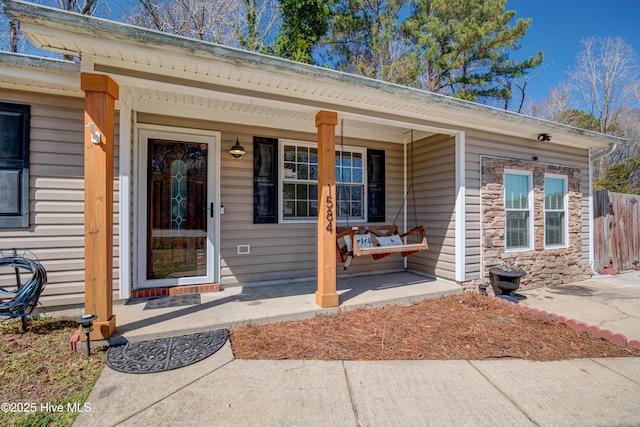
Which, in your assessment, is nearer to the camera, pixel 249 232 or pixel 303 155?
pixel 249 232

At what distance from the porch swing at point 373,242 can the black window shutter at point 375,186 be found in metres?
0.26

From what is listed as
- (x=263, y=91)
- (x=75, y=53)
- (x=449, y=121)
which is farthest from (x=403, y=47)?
(x=75, y=53)

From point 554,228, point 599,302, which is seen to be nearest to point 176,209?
point 599,302

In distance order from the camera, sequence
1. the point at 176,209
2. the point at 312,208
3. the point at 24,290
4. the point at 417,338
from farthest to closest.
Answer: the point at 312,208 → the point at 176,209 → the point at 417,338 → the point at 24,290

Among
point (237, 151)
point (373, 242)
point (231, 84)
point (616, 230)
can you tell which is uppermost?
point (231, 84)

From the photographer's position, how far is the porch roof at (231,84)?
2.30m

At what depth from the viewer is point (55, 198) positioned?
10.5 feet

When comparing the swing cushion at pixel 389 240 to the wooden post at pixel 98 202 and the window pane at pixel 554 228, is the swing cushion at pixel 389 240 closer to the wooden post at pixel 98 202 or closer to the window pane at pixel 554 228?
the window pane at pixel 554 228

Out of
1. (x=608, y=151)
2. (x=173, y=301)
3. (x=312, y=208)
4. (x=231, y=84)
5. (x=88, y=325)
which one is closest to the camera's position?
(x=88, y=325)

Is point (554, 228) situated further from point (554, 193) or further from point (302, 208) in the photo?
point (302, 208)

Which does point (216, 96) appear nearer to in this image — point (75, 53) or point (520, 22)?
point (75, 53)

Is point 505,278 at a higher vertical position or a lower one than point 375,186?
lower

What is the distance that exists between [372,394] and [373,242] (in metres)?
2.83

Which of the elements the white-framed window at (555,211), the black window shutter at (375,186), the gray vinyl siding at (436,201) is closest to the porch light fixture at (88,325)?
the black window shutter at (375,186)
